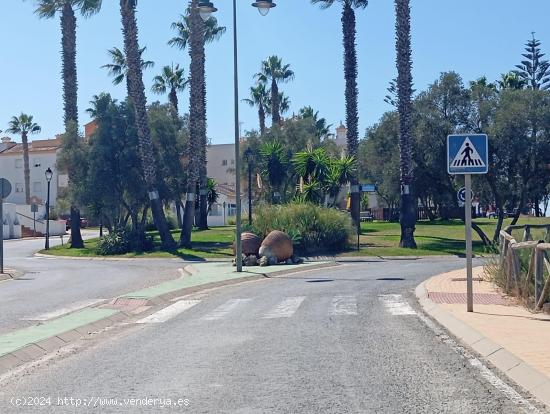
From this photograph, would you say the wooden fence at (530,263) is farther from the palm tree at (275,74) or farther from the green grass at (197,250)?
the palm tree at (275,74)

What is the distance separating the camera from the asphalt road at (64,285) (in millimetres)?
16391

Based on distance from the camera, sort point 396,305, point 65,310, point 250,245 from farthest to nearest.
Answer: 1. point 250,245
2. point 65,310
3. point 396,305

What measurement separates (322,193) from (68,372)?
130 ft

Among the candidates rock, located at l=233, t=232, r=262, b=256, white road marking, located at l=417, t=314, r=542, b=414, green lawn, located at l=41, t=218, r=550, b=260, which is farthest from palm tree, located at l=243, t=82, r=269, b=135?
white road marking, located at l=417, t=314, r=542, b=414

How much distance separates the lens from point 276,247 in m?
31.0

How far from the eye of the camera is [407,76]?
121 feet

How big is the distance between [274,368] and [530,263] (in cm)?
657

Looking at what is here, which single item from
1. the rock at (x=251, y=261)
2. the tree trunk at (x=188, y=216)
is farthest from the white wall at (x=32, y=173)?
the rock at (x=251, y=261)

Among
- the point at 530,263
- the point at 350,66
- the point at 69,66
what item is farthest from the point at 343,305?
the point at 69,66

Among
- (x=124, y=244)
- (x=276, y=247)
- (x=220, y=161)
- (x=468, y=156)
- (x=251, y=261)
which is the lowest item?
(x=251, y=261)

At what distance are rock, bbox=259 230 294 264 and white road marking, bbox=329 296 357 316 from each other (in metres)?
13.0

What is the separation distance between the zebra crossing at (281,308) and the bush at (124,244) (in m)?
24.8

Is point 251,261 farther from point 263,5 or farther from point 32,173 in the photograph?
point 32,173

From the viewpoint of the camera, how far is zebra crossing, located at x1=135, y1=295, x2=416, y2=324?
1478 cm
